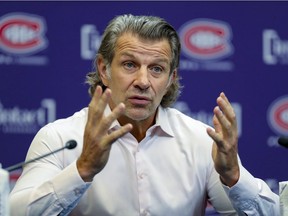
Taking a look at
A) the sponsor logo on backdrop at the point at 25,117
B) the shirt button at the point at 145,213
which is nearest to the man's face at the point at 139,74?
the shirt button at the point at 145,213

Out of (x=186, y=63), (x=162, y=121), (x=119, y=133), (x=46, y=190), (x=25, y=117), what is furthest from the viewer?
(x=186, y=63)

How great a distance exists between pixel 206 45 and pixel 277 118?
46cm

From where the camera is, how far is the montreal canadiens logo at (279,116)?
398cm

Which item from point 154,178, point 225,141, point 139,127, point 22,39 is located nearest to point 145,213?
point 154,178

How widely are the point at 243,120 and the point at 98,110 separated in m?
1.64

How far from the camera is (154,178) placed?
2840 millimetres

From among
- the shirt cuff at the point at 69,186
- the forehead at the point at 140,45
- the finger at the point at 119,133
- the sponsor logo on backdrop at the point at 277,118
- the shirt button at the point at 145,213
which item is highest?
the forehead at the point at 140,45

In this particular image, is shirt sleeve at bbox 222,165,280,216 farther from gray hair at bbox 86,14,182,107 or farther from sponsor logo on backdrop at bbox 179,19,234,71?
sponsor logo on backdrop at bbox 179,19,234,71

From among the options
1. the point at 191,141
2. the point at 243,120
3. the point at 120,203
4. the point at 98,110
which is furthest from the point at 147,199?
the point at 243,120

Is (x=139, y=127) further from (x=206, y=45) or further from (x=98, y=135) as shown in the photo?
(x=206, y=45)

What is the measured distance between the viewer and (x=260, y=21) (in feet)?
13.2

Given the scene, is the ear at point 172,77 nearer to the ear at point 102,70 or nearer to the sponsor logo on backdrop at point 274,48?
the ear at point 102,70

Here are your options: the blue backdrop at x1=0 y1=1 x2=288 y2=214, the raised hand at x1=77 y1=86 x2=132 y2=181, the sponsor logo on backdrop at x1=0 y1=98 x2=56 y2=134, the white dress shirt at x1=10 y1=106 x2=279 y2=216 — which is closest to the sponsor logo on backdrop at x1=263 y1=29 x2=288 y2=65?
the blue backdrop at x1=0 y1=1 x2=288 y2=214

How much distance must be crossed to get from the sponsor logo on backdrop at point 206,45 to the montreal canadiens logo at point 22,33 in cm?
62
